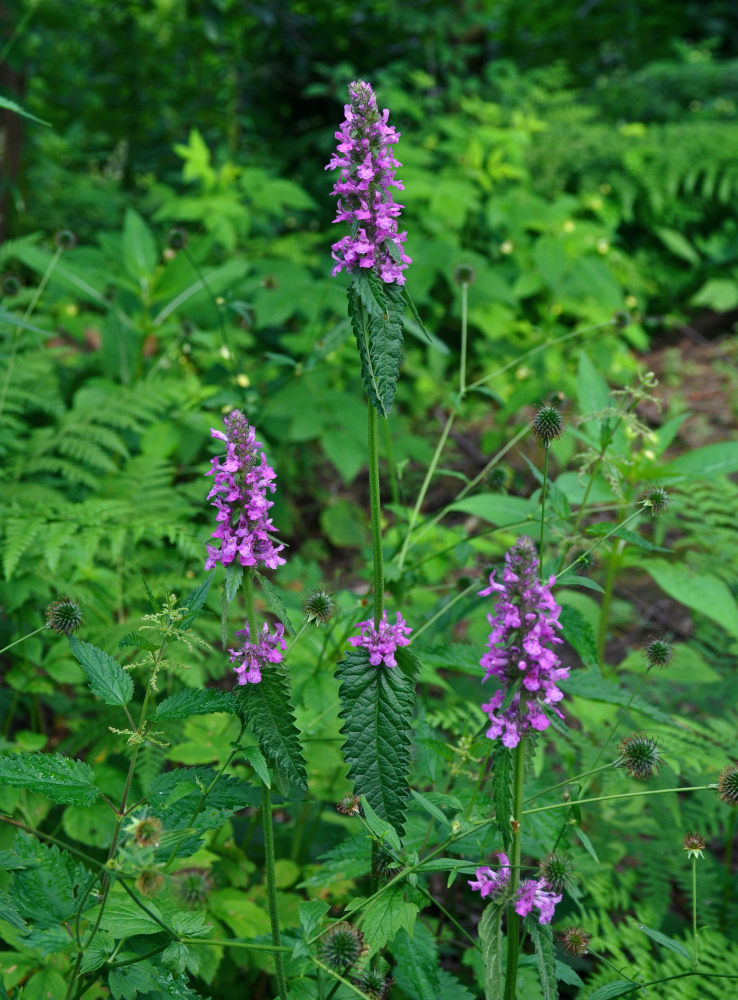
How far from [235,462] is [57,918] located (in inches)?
30.8

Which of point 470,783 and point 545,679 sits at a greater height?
point 545,679

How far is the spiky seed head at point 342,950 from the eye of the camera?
1.35 m

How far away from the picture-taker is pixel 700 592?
2.54 m

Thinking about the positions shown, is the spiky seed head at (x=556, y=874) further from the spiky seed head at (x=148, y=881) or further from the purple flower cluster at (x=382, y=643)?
the spiky seed head at (x=148, y=881)

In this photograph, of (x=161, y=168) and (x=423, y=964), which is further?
(x=161, y=168)

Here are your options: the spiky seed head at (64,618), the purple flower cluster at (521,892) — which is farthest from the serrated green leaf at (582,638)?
the spiky seed head at (64,618)

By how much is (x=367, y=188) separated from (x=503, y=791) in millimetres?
1009

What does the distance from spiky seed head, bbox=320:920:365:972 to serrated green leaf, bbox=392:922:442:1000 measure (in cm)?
25

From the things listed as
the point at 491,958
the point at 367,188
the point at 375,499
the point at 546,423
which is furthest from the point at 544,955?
the point at 367,188

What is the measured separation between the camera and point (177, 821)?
1.53 m

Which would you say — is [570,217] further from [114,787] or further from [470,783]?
[114,787]

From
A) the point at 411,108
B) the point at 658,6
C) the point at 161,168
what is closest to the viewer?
the point at 411,108

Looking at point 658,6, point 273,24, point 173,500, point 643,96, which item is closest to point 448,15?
point 273,24

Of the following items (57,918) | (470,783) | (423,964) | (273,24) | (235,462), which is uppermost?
(273,24)
